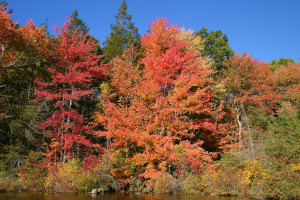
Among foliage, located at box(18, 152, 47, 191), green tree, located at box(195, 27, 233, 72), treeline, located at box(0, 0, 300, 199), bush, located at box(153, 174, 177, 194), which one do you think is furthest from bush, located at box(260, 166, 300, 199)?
green tree, located at box(195, 27, 233, 72)

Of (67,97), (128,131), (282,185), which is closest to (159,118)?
(128,131)

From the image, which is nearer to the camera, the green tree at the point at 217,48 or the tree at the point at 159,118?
the tree at the point at 159,118

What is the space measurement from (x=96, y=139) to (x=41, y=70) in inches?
313

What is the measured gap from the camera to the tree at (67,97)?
59.1 ft

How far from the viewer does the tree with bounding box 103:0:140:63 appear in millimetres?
27875

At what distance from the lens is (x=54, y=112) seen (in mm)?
18688

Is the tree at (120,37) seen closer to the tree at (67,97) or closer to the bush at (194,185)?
the tree at (67,97)

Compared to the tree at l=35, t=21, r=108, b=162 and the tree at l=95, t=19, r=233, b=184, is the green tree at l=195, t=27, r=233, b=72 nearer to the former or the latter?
the tree at l=95, t=19, r=233, b=184

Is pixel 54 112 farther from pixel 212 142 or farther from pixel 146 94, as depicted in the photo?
pixel 212 142

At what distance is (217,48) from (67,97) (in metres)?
20.3

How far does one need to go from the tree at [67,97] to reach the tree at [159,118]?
192 centimetres

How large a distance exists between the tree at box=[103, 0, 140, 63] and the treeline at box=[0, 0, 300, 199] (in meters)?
3.48

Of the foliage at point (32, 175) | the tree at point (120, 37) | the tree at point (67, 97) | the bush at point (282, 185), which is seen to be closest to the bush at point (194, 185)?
the bush at point (282, 185)

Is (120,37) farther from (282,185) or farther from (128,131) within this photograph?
(282,185)
